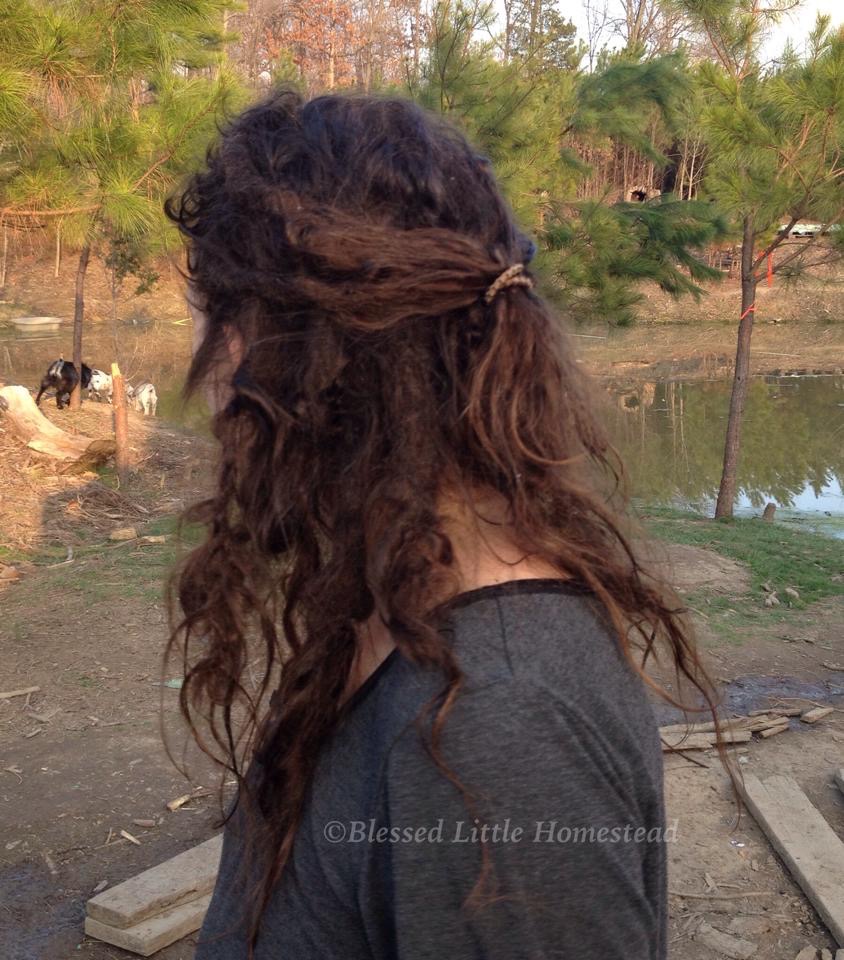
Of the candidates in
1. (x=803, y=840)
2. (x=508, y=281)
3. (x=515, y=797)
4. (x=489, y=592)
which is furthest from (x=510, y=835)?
(x=803, y=840)

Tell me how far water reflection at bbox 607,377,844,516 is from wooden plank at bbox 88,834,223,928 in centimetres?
719

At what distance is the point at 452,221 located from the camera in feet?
3.31

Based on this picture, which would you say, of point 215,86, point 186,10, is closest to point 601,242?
point 215,86

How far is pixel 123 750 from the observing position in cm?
430

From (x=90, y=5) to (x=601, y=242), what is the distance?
5825 millimetres

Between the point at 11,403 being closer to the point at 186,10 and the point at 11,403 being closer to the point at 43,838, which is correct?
the point at 186,10

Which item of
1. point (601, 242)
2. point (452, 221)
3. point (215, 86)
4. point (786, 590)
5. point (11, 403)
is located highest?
point (215, 86)

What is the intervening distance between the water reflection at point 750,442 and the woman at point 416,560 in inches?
349

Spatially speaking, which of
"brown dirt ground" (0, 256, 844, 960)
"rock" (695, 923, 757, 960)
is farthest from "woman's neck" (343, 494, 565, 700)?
"rock" (695, 923, 757, 960)

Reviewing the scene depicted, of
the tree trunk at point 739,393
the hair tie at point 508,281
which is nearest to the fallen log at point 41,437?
the tree trunk at point 739,393

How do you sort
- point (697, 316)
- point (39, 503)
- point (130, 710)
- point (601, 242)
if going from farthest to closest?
point (697, 316) < point (601, 242) < point (39, 503) < point (130, 710)

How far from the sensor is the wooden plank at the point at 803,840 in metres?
3.02

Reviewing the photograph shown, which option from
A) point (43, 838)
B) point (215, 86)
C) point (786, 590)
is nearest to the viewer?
point (43, 838)

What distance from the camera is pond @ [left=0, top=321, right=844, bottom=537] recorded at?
12742mm
